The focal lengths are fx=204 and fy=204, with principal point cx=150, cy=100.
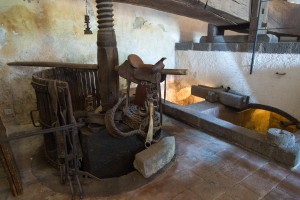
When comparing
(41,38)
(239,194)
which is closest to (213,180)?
(239,194)

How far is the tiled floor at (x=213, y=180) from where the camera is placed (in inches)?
85.4

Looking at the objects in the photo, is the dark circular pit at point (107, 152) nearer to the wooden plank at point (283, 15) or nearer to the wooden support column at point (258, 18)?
the wooden support column at point (258, 18)

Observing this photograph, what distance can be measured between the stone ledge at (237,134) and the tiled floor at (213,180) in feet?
0.37

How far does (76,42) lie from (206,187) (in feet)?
11.6

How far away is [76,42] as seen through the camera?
414 cm

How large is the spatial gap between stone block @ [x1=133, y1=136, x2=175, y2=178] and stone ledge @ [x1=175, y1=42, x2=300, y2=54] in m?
2.68

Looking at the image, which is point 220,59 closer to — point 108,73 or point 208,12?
point 208,12

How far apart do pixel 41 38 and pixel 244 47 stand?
13.0 feet

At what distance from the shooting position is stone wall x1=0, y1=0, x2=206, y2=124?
3.46 metres

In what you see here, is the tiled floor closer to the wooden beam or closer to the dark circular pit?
the dark circular pit

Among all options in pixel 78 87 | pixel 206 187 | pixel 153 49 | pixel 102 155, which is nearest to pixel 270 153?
pixel 206 187

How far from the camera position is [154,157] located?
97.5 inches

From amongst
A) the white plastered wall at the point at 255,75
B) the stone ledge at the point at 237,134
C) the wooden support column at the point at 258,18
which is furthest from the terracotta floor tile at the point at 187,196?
the wooden support column at the point at 258,18

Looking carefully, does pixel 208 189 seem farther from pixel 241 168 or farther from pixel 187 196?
pixel 241 168
